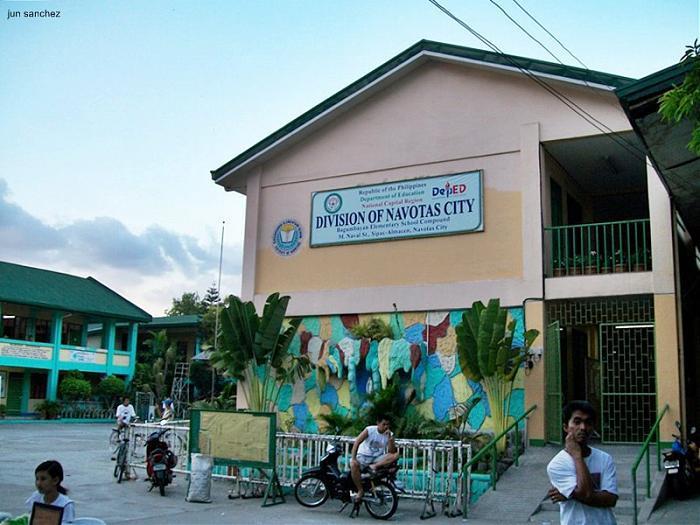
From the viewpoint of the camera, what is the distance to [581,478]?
4.30m

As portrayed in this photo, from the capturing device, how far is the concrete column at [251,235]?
63.4ft

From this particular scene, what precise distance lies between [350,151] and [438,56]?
298 centimetres

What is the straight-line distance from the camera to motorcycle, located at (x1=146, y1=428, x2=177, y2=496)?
44.4 ft

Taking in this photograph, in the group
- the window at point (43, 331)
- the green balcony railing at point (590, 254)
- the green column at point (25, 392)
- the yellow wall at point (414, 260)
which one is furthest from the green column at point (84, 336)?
the green balcony railing at point (590, 254)

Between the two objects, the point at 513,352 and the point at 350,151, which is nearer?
the point at 513,352

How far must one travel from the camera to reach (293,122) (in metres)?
19.0

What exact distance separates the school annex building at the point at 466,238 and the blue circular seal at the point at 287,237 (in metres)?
0.04

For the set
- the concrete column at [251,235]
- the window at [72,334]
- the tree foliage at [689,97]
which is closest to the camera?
the tree foliage at [689,97]

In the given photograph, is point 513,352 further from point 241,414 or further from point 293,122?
point 293,122

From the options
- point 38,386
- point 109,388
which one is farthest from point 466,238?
point 38,386

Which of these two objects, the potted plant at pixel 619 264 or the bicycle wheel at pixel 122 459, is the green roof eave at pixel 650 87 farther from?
the bicycle wheel at pixel 122 459

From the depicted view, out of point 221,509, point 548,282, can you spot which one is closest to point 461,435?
point 548,282

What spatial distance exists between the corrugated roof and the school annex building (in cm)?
2377

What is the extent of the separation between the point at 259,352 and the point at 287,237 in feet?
10.5
